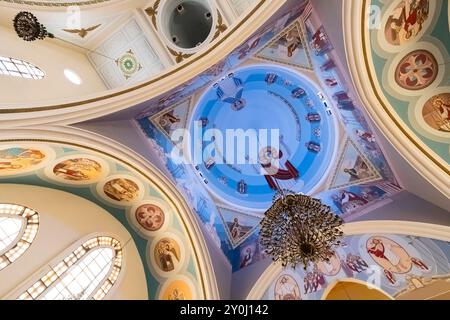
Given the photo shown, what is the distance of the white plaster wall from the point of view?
8.68 metres

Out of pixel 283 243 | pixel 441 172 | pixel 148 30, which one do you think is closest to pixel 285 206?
pixel 283 243

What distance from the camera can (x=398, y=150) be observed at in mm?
7953

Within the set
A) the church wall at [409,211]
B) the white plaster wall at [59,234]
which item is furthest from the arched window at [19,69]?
the church wall at [409,211]

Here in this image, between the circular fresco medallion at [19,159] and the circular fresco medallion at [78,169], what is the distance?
577 millimetres

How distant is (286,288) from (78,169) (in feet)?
22.9

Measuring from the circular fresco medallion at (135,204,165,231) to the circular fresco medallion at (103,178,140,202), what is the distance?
45 centimetres

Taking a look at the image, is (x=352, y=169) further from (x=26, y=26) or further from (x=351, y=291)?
(x=26, y=26)

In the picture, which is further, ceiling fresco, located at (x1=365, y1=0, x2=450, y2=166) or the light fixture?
the light fixture

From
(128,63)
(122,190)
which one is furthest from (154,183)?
(128,63)

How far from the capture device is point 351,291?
11.1 meters

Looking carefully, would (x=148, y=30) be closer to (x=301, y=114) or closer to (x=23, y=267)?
(x=301, y=114)

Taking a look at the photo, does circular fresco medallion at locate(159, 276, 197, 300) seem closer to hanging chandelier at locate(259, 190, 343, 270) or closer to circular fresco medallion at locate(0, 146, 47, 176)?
hanging chandelier at locate(259, 190, 343, 270)

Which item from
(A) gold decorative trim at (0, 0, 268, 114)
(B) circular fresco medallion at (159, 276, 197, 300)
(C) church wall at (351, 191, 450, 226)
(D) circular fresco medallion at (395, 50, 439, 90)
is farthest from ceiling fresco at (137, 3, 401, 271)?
(B) circular fresco medallion at (159, 276, 197, 300)

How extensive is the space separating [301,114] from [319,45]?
2412 mm
